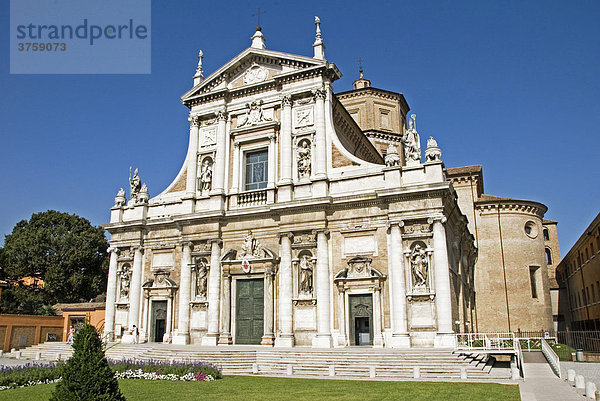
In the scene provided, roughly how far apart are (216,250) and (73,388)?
16.4 meters

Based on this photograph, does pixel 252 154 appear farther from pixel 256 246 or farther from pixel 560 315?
pixel 560 315

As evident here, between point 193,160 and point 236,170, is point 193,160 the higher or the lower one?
the higher one

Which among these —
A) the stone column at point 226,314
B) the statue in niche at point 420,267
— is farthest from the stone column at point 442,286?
the stone column at point 226,314

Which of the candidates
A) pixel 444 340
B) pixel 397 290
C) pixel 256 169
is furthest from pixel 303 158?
pixel 444 340

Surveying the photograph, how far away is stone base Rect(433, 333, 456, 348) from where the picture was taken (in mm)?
19219

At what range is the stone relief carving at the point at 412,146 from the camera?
22.1 m

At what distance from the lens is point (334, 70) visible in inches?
971

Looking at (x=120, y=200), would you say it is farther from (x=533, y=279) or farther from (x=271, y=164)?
(x=533, y=279)

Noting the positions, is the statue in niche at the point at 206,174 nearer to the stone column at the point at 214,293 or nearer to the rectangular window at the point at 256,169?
the rectangular window at the point at 256,169

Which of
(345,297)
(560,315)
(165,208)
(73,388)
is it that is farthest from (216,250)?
(560,315)

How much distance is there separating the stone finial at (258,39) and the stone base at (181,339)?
15.7 meters

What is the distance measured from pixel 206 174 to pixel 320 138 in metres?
6.64

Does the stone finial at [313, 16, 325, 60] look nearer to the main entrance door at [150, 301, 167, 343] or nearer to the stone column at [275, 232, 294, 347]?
the stone column at [275, 232, 294, 347]

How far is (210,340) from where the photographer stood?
23.5 m
